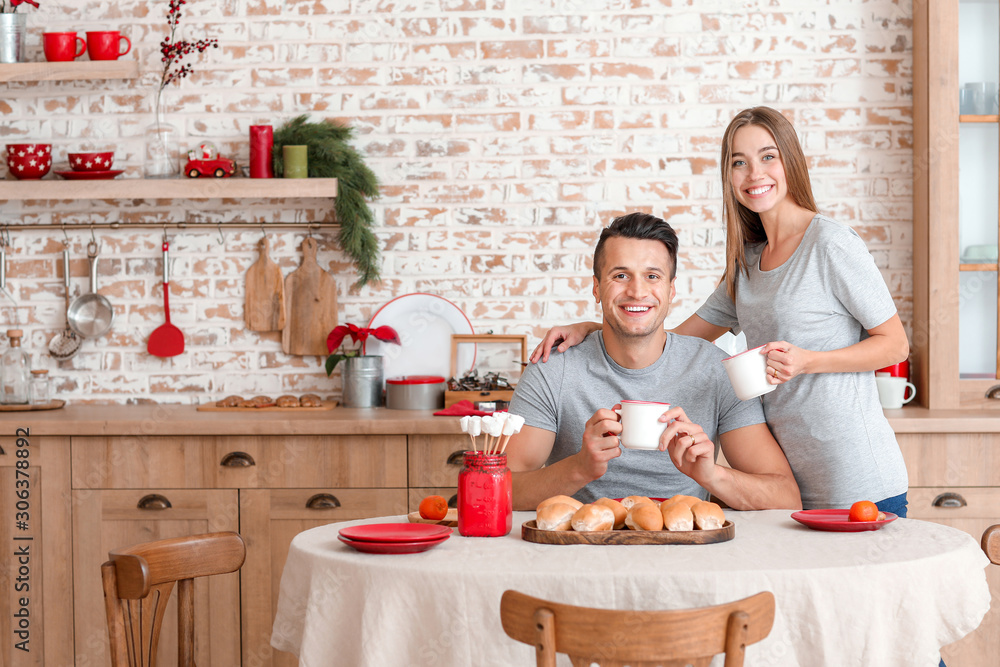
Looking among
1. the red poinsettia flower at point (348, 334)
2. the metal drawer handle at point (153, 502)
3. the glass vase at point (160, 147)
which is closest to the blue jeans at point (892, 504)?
the red poinsettia flower at point (348, 334)

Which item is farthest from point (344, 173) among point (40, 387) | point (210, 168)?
point (40, 387)

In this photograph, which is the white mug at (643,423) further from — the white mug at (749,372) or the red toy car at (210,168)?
the red toy car at (210,168)

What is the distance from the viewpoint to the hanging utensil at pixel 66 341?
10.9 ft

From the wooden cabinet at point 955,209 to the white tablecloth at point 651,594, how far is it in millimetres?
1803

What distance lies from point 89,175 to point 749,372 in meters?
2.53

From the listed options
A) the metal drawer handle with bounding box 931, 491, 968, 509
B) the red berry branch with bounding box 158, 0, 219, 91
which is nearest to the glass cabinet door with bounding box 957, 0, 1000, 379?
the metal drawer handle with bounding box 931, 491, 968, 509

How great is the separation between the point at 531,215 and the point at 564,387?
4.86 feet

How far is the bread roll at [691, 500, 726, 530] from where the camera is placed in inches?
56.4

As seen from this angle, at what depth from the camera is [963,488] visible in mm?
2699

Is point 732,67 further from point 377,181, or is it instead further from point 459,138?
point 377,181

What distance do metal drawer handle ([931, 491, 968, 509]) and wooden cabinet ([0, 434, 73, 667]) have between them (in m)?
2.68

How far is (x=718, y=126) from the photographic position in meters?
3.24

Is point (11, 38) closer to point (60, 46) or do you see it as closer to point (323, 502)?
point (60, 46)

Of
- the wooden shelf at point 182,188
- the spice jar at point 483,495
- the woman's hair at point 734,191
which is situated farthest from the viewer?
the wooden shelf at point 182,188
